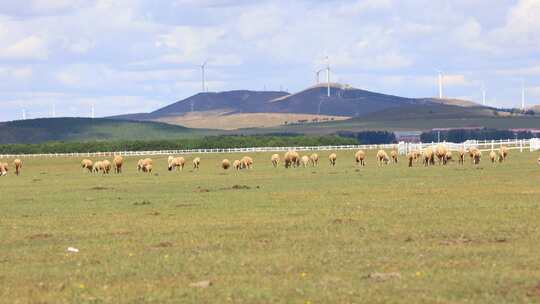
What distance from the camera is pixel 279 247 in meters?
22.6

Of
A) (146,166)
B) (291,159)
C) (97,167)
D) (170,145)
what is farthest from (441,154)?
(170,145)

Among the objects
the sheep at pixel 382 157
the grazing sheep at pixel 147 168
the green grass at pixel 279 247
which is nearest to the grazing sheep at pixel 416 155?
the sheep at pixel 382 157

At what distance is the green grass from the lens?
17609 millimetres

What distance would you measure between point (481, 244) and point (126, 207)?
14.5 m

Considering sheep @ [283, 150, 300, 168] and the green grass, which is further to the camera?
sheep @ [283, 150, 300, 168]

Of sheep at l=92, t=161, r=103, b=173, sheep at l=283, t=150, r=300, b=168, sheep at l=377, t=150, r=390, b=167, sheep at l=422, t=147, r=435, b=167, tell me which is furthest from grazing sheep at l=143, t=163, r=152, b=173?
sheep at l=422, t=147, r=435, b=167

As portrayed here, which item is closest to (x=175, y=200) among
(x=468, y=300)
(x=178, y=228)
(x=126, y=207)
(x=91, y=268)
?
(x=126, y=207)

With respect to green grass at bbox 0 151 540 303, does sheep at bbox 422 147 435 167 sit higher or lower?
higher

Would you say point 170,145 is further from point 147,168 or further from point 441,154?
point 441,154

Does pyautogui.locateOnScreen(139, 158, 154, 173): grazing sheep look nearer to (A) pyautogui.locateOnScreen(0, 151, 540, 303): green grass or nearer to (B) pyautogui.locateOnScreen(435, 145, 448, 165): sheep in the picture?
(B) pyautogui.locateOnScreen(435, 145, 448, 165): sheep

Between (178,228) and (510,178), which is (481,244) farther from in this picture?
(510,178)

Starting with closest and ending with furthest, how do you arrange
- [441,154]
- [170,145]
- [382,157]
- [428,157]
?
1. [428,157]
2. [441,154]
3. [382,157]
4. [170,145]

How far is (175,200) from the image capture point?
3731 cm

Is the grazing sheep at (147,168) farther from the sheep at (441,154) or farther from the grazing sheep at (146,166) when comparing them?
the sheep at (441,154)
